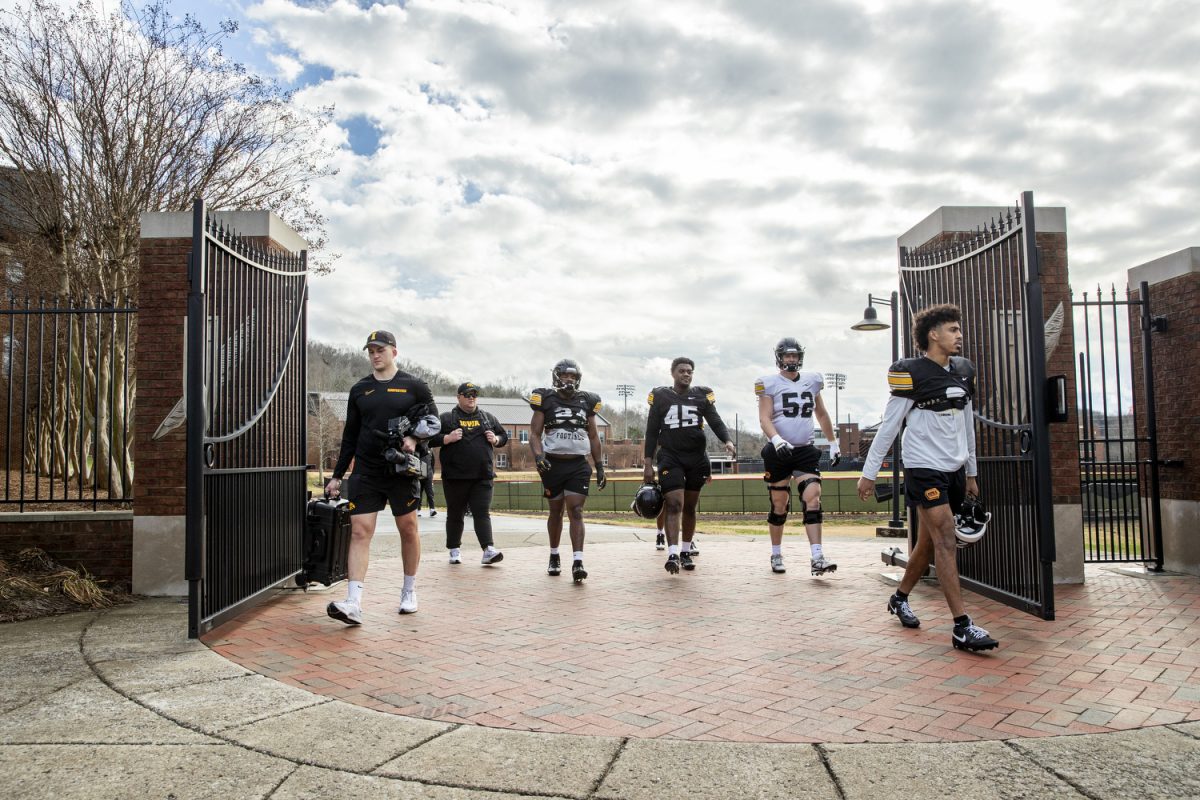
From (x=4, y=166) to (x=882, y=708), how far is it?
1519 cm

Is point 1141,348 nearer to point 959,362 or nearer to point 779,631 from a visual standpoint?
point 959,362

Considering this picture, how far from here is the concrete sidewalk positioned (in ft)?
9.01

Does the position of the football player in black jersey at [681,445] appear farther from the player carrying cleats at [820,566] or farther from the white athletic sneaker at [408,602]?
the white athletic sneaker at [408,602]

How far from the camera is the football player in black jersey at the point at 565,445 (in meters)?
7.52

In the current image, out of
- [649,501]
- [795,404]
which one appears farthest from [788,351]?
[649,501]

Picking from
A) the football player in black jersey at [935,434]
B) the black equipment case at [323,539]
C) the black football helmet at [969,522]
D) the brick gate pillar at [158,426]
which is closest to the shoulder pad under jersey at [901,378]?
the football player in black jersey at [935,434]

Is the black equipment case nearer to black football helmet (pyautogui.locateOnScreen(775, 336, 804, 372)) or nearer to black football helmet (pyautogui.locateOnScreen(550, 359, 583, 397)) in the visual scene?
black football helmet (pyautogui.locateOnScreen(550, 359, 583, 397))

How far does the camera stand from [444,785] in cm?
279

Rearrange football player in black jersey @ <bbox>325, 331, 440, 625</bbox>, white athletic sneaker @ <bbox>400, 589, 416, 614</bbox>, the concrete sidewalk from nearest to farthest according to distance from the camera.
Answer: the concrete sidewalk, football player in black jersey @ <bbox>325, 331, 440, 625</bbox>, white athletic sneaker @ <bbox>400, 589, 416, 614</bbox>

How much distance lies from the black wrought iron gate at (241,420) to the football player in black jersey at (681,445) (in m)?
3.32

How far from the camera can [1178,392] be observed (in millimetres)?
7719

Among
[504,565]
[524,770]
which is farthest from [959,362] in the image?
[504,565]

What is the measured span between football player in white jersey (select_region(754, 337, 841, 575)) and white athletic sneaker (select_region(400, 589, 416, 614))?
3.32 meters

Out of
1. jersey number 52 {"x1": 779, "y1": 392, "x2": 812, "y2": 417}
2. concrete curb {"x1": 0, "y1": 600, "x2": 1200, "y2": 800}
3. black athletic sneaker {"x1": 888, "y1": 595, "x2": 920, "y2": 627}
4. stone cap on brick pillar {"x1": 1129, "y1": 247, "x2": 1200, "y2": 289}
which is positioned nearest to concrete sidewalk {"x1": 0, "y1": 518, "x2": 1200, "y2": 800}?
concrete curb {"x1": 0, "y1": 600, "x2": 1200, "y2": 800}
